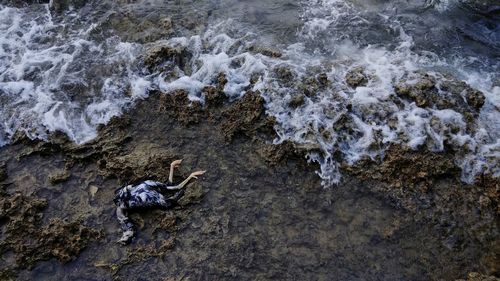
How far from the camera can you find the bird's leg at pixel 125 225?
4.47m

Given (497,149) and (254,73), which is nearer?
(497,149)

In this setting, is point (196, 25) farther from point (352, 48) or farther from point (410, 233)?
point (410, 233)

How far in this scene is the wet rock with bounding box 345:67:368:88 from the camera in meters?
5.66

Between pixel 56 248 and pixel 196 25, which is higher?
pixel 196 25

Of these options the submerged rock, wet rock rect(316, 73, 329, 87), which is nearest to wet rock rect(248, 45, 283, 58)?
wet rock rect(316, 73, 329, 87)

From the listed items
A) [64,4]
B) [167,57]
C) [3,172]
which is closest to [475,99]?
[167,57]

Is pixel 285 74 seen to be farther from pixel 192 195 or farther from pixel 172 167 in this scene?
pixel 192 195

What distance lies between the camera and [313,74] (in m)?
5.83

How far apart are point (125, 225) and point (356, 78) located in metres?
3.33

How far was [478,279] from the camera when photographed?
399 cm

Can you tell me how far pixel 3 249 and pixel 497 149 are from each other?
5.40 m

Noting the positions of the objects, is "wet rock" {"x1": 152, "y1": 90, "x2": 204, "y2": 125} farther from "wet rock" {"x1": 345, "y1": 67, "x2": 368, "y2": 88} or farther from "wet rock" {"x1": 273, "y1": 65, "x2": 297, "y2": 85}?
"wet rock" {"x1": 345, "y1": 67, "x2": 368, "y2": 88}

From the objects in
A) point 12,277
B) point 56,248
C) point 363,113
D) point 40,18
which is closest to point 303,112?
point 363,113

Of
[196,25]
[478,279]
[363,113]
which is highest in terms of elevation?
[196,25]
